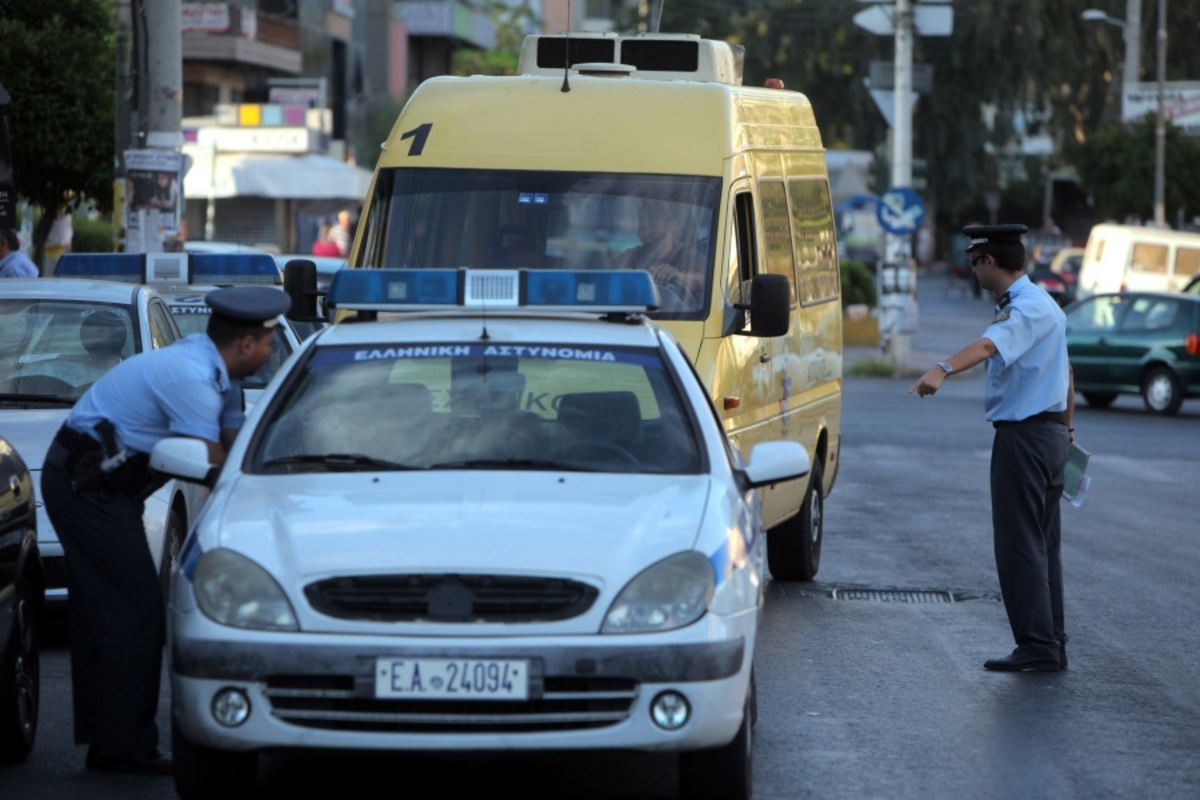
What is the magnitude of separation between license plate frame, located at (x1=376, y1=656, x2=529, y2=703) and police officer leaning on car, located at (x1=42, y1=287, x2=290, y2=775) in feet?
4.29

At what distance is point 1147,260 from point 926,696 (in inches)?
1551

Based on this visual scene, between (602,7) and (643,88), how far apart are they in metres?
97.3

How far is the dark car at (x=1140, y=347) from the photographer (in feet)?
96.5

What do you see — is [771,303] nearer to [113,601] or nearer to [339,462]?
[339,462]

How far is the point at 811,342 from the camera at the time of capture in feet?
41.3

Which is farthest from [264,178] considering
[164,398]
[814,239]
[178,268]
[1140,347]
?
[164,398]

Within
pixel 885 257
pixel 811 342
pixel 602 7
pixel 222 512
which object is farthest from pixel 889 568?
pixel 602 7

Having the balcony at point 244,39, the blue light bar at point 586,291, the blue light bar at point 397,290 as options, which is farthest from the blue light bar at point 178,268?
the balcony at point 244,39

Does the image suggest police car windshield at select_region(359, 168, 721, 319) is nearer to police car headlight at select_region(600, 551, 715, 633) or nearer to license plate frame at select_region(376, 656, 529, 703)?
police car headlight at select_region(600, 551, 715, 633)

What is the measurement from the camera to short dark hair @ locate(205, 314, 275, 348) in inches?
287

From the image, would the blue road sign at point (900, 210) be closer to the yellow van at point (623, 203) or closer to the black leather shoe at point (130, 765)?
the yellow van at point (623, 203)

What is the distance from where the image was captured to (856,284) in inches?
1702

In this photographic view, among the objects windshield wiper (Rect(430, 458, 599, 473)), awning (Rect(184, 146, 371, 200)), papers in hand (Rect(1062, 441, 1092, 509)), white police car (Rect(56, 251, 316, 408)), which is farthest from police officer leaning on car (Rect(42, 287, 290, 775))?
awning (Rect(184, 146, 371, 200))

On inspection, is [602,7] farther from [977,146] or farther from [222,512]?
[222,512]
